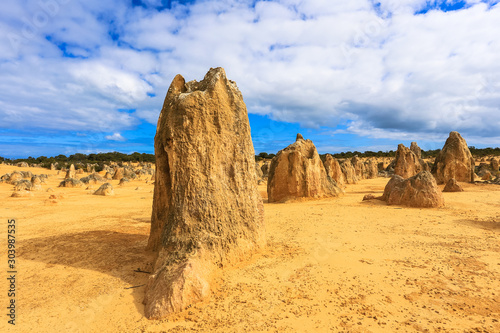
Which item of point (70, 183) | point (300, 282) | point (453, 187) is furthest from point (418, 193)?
point (70, 183)

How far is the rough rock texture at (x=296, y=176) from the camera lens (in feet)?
38.9

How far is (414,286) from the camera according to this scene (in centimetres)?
371

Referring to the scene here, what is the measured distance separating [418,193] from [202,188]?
8450 mm

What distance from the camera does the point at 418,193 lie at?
9.56 m

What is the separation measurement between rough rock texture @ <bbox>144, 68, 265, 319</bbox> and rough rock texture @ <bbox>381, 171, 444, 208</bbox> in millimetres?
7035

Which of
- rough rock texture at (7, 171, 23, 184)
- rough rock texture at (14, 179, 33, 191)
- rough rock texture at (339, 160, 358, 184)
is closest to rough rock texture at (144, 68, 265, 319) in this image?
rough rock texture at (14, 179, 33, 191)

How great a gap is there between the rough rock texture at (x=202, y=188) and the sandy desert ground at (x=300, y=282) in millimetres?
359

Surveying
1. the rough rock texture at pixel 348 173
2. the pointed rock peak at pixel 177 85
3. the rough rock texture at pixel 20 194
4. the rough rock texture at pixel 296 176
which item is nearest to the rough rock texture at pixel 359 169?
the rough rock texture at pixel 348 173

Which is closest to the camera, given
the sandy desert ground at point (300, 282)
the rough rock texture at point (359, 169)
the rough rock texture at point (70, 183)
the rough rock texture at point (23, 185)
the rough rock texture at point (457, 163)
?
the sandy desert ground at point (300, 282)

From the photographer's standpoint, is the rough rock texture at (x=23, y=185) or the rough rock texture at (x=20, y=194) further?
the rough rock texture at (x=23, y=185)

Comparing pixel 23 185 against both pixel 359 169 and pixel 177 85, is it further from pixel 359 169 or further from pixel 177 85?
pixel 359 169

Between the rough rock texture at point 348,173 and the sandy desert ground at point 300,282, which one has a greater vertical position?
the rough rock texture at point 348,173

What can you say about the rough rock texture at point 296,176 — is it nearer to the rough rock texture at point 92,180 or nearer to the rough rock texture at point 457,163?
the rough rock texture at point 457,163

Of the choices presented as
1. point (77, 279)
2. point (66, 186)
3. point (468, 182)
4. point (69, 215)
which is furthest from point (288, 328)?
point (66, 186)
